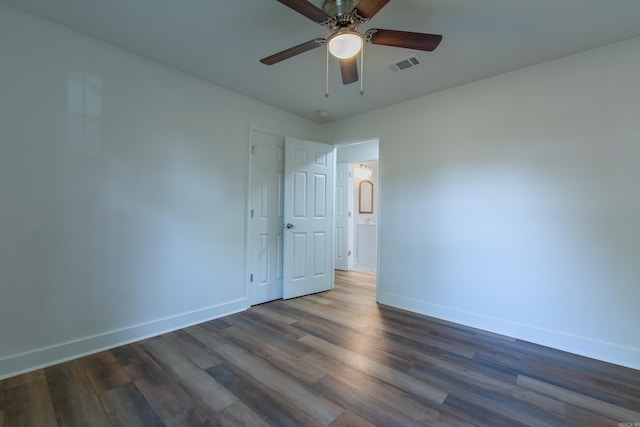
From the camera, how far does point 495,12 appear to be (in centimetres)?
184

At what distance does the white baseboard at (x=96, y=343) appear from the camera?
1884mm

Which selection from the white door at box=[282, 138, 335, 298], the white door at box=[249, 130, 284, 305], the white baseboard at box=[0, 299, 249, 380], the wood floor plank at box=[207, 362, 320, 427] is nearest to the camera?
the wood floor plank at box=[207, 362, 320, 427]

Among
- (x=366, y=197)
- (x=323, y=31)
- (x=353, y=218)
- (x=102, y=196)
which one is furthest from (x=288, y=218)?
(x=366, y=197)

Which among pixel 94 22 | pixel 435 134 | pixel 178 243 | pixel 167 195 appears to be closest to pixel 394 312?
pixel 435 134

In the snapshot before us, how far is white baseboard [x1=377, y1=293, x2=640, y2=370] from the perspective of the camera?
2.12 meters

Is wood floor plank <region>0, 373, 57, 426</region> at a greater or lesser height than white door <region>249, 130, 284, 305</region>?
lesser

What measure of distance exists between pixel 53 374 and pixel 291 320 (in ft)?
6.17

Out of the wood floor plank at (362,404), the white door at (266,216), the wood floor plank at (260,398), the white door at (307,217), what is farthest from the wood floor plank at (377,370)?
the white door at (307,217)

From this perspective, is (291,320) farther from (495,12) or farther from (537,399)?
(495,12)

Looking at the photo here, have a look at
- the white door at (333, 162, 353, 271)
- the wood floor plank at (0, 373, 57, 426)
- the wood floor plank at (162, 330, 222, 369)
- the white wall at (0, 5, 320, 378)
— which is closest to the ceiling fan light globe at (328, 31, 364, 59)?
the white wall at (0, 5, 320, 378)

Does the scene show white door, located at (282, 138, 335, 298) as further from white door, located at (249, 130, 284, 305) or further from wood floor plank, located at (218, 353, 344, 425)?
wood floor plank, located at (218, 353, 344, 425)

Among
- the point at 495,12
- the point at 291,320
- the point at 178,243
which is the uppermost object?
the point at 495,12

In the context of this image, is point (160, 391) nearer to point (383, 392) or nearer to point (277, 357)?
point (277, 357)

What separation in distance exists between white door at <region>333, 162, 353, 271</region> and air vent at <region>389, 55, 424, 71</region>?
2965 mm
